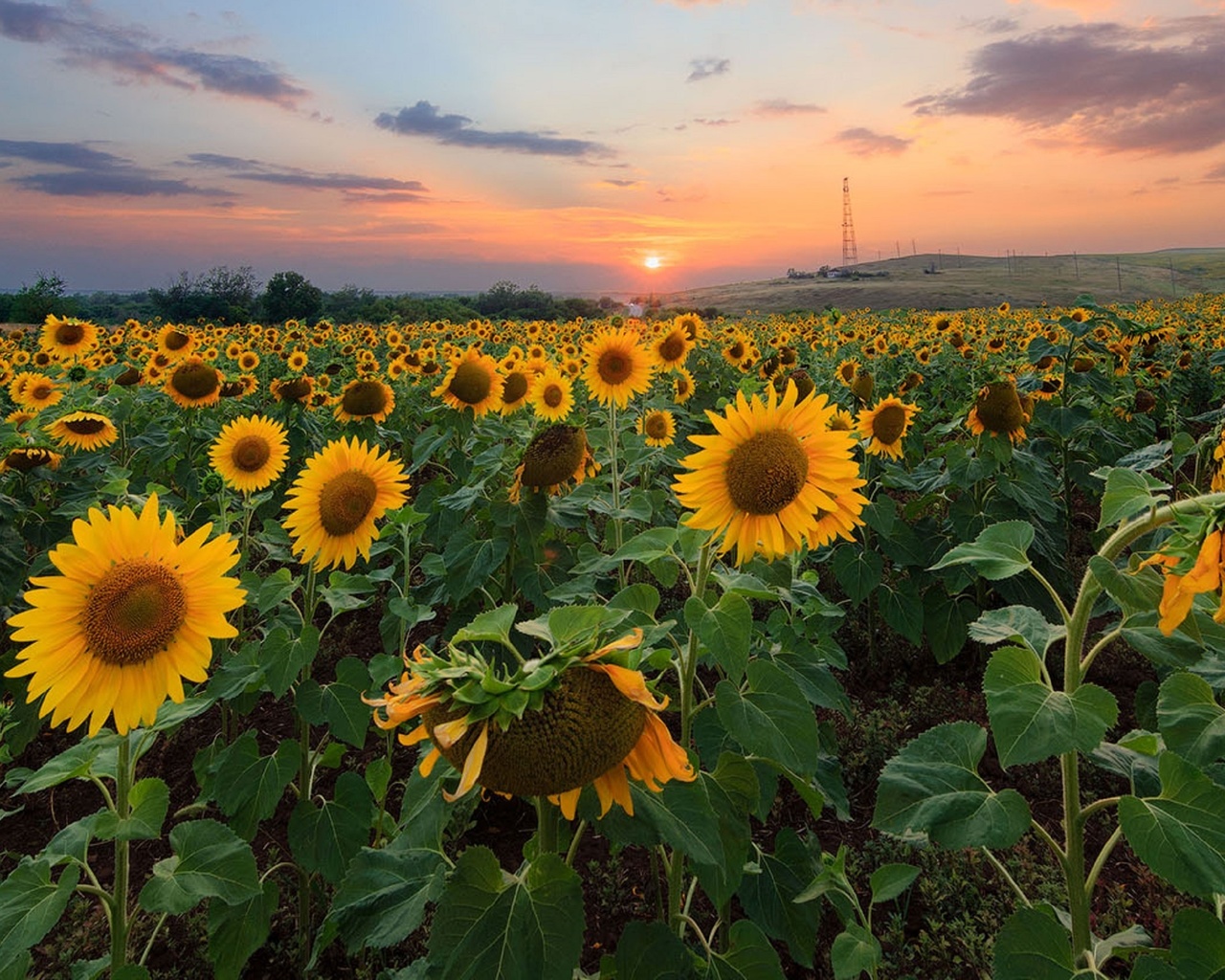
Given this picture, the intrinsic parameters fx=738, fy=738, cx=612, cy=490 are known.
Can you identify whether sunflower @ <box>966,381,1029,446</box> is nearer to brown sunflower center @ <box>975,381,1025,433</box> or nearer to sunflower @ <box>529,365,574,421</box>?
brown sunflower center @ <box>975,381,1025,433</box>

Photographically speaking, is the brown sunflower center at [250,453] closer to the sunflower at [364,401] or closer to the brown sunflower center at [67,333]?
the sunflower at [364,401]

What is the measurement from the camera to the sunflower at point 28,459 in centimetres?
415

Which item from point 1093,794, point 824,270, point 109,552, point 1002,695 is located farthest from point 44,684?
point 824,270

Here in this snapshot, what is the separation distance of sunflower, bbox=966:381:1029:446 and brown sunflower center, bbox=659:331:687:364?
102 inches

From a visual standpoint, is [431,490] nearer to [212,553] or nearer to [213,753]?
[213,753]

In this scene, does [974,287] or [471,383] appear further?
[974,287]

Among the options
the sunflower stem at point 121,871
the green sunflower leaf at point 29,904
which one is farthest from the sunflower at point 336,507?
the green sunflower leaf at point 29,904

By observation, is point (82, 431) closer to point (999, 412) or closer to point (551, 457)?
point (551, 457)

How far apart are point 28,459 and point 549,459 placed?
3214mm

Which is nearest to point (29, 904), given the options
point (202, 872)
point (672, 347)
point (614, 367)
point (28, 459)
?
point (202, 872)

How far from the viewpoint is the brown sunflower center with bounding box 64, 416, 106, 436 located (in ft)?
16.4

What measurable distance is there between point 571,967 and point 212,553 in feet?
3.77

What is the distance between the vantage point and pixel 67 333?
8.73 metres

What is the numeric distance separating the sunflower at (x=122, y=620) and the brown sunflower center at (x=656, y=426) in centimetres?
413
